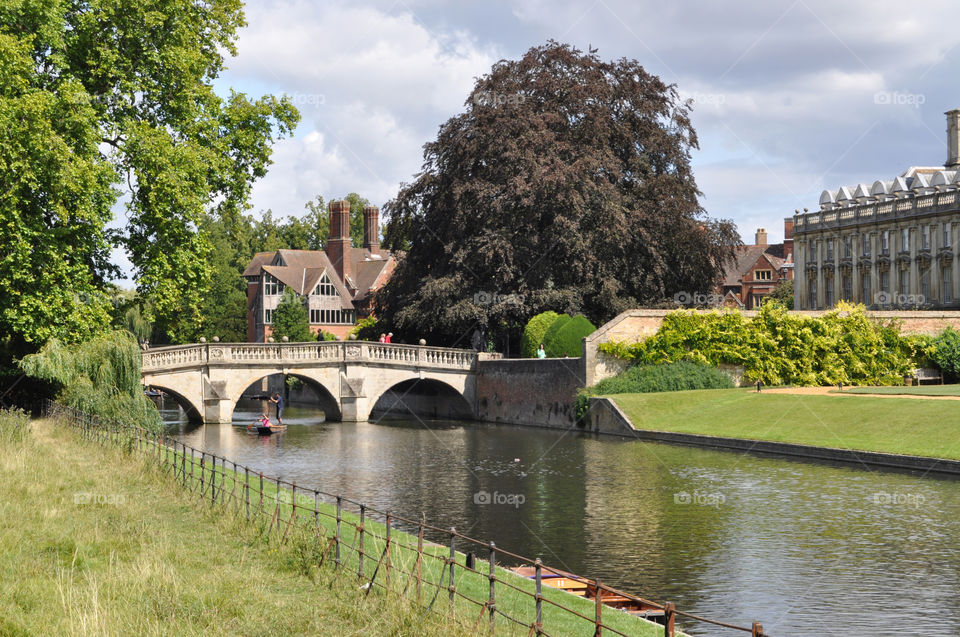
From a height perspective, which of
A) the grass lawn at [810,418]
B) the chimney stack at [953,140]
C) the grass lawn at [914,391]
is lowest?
the grass lawn at [810,418]

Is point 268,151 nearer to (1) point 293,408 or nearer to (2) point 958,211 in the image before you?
(1) point 293,408

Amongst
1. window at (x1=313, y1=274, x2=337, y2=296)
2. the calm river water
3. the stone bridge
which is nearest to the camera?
the calm river water

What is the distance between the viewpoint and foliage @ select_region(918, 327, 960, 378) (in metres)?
47.9

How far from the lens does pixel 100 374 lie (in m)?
32.5

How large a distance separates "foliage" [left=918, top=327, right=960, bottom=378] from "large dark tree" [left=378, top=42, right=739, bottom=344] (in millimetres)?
12024

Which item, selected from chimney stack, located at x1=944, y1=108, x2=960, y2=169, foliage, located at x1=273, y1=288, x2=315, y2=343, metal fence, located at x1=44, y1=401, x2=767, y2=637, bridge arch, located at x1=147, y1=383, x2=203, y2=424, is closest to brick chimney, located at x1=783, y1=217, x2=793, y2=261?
chimney stack, located at x1=944, y1=108, x2=960, y2=169

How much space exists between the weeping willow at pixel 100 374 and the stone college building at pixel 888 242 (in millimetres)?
59216

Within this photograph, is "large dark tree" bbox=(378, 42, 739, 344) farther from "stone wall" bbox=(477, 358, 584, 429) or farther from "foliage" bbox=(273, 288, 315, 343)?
"foliage" bbox=(273, 288, 315, 343)

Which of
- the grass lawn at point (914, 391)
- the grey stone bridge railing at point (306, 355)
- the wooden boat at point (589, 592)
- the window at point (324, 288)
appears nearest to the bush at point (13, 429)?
the wooden boat at point (589, 592)

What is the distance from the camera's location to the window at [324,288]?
10781cm

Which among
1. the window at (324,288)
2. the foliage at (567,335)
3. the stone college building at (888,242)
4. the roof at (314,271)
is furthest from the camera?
the window at (324,288)

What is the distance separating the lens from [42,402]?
119 feet

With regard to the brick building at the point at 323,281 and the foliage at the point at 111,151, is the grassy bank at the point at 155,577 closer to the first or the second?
the foliage at the point at 111,151

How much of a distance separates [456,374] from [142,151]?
2519cm
